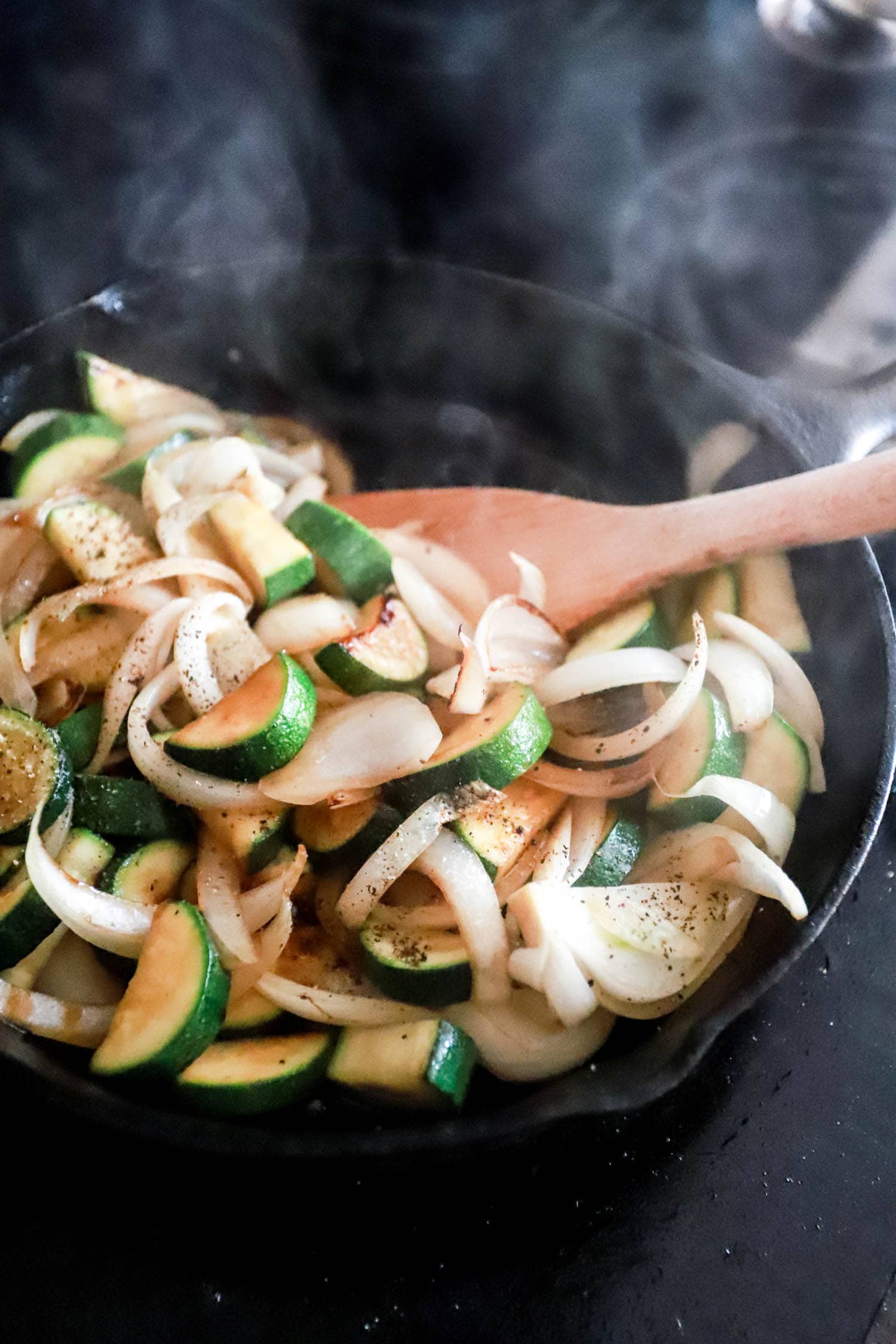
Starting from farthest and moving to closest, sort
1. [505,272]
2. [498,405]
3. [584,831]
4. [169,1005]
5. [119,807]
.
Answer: [505,272] < [498,405] < [584,831] < [119,807] < [169,1005]

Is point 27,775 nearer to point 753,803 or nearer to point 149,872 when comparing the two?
point 149,872

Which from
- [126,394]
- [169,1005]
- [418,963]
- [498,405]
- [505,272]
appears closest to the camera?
[169,1005]

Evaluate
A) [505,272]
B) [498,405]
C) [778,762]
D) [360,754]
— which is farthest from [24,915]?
[505,272]

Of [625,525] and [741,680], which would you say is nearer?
[741,680]

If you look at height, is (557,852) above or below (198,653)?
below

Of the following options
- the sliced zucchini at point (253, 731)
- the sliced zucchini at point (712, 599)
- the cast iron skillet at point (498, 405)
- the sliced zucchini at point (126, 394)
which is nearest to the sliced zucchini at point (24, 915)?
the cast iron skillet at point (498, 405)

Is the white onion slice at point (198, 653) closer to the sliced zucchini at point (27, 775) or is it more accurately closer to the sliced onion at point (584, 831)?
the sliced zucchini at point (27, 775)

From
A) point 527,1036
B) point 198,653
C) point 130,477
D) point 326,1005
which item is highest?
point 130,477
